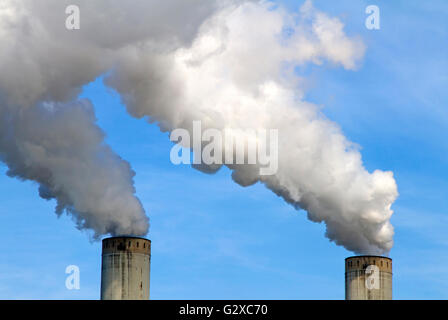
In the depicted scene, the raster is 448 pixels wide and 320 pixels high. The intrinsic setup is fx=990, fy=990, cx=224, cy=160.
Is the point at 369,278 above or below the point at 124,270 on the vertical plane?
above

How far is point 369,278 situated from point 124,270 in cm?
Result: 1844

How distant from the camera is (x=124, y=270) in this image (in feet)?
229

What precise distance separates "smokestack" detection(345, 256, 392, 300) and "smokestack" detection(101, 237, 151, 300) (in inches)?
623

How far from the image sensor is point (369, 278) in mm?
74125

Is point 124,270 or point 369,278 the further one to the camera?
point 369,278

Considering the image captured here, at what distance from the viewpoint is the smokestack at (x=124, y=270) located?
69.5 metres

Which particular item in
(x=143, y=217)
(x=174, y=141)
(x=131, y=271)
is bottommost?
(x=131, y=271)

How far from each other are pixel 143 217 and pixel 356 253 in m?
17.3
